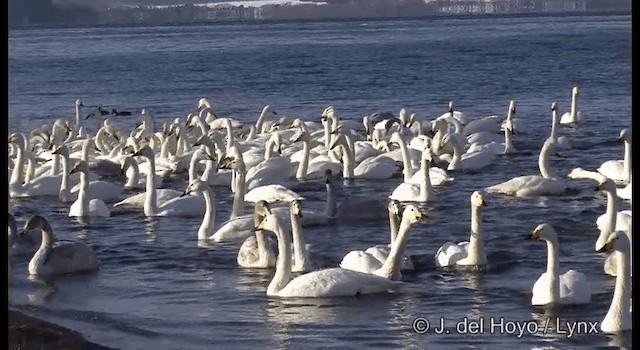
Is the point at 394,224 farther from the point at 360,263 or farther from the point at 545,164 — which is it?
the point at 545,164

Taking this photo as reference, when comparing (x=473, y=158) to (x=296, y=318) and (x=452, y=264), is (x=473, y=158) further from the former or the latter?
(x=296, y=318)

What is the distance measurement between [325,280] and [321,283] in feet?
0.12

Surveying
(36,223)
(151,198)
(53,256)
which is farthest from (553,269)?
(151,198)

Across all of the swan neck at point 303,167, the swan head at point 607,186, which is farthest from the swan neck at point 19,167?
the swan head at point 607,186

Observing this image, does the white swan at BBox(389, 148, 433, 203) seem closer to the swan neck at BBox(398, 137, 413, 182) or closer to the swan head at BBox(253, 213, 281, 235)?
the swan neck at BBox(398, 137, 413, 182)

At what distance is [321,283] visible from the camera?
10.4m

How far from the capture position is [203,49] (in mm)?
72000

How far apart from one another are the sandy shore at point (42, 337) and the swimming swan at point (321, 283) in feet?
5.74

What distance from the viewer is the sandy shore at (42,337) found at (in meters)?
9.09

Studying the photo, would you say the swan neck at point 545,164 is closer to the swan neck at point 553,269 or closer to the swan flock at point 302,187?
the swan flock at point 302,187

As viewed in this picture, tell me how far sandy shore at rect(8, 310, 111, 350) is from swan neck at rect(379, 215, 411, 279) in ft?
8.46

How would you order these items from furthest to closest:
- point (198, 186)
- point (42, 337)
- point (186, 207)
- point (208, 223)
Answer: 1. point (186, 207)
2. point (198, 186)
3. point (208, 223)
4. point (42, 337)

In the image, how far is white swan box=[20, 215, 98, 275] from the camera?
12.1 m

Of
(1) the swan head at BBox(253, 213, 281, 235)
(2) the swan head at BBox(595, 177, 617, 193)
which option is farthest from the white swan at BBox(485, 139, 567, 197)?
(1) the swan head at BBox(253, 213, 281, 235)
